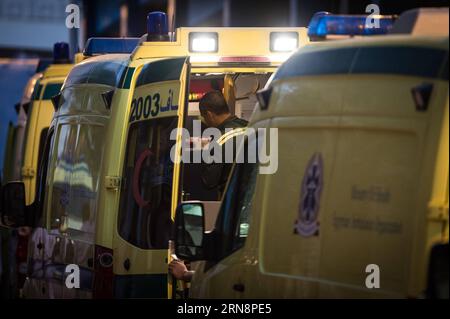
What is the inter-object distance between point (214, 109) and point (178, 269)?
2.22 metres

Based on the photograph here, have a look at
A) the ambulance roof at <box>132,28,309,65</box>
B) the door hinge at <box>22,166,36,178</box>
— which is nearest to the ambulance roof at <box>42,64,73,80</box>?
the door hinge at <box>22,166,36,178</box>

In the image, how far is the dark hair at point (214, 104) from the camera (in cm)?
931

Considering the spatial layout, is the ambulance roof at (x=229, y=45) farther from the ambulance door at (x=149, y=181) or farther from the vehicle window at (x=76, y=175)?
the vehicle window at (x=76, y=175)

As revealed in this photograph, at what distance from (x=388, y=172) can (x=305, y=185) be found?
1.82 ft

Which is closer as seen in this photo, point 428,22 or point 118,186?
point 428,22

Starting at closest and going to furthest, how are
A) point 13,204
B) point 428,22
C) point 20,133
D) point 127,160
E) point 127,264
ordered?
point 428,22, point 127,264, point 127,160, point 13,204, point 20,133

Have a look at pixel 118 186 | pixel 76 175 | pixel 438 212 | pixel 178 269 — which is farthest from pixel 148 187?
pixel 438 212

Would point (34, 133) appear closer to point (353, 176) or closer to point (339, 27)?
point (339, 27)

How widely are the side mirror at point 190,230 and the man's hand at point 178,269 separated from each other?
0.92 metres

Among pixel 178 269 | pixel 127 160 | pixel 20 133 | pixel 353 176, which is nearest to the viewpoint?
pixel 353 176

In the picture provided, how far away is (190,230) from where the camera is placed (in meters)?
6.22

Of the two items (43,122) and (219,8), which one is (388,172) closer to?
(43,122)

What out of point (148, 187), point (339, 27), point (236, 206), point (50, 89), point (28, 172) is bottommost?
point (28, 172)

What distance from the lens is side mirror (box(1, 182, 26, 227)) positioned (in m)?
9.12
